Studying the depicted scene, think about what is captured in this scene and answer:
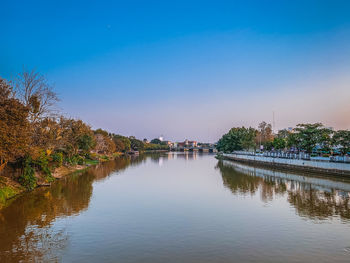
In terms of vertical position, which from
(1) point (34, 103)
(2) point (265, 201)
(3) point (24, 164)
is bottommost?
(2) point (265, 201)

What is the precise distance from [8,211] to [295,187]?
88.4ft

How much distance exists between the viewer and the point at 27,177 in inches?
1013

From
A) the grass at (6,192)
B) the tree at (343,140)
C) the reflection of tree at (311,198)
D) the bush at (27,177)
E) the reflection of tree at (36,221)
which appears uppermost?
the tree at (343,140)

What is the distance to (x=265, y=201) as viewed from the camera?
73.7 feet

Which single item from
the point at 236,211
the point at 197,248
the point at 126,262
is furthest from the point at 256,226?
the point at 126,262

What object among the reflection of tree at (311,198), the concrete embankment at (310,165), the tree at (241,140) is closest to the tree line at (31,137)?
the reflection of tree at (311,198)

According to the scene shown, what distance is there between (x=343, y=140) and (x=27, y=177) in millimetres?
39920

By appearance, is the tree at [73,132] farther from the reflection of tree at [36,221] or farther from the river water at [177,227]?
the river water at [177,227]

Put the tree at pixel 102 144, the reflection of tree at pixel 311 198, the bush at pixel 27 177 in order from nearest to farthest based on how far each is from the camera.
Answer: the reflection of tree at pixel 311 198 → the bush at pixel 27 177 → the tree at pixel 102 144

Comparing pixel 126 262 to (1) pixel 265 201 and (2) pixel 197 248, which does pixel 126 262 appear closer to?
(2) pixel 197 248

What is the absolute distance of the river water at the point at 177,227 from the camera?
1125cm

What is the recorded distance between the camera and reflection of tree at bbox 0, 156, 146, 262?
11.4 meters

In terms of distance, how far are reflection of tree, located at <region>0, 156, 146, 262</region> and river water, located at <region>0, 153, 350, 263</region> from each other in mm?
43

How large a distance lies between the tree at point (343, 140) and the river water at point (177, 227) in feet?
48.2
